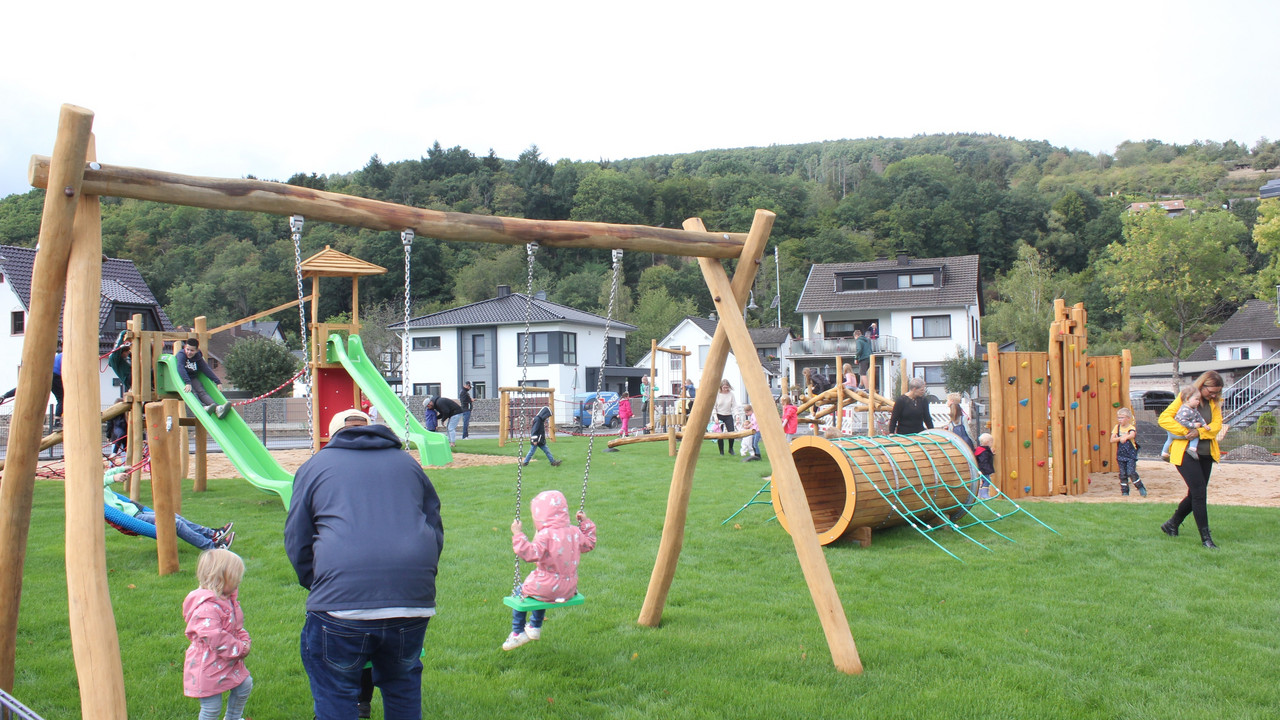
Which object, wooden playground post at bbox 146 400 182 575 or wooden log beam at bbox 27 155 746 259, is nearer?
wooden log beam at bbox 27 155 746 259

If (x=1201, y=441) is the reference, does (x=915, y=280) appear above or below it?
above

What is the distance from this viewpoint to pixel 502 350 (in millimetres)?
50719

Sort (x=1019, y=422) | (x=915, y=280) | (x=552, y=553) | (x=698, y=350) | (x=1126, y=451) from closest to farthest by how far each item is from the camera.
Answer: (x=552, y=553), (x=1019, y=422), (x=1126, y=451), (x=915, y=280), (x=698, y=350)

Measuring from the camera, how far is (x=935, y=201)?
87.8 m

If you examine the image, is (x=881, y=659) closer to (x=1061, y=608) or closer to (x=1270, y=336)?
(x=1061, y=608)

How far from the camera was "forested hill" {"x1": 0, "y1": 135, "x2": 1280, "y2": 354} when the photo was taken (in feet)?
202

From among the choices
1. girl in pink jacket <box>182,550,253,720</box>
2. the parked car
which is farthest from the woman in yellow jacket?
the parked car

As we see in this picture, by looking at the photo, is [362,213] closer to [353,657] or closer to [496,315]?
[353,657]

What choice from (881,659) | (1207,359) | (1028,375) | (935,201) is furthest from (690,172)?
(881,659)

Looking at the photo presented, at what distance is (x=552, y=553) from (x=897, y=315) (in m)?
51.9

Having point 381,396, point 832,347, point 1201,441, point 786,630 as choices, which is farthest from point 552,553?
point 832,347

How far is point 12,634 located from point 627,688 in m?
3.05

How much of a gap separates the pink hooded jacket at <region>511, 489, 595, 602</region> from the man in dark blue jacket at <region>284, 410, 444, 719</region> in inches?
60.3

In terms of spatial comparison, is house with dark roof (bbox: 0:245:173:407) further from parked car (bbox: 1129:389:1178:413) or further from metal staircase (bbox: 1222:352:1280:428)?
parked car (bbox: 1129:389:1178:413)
